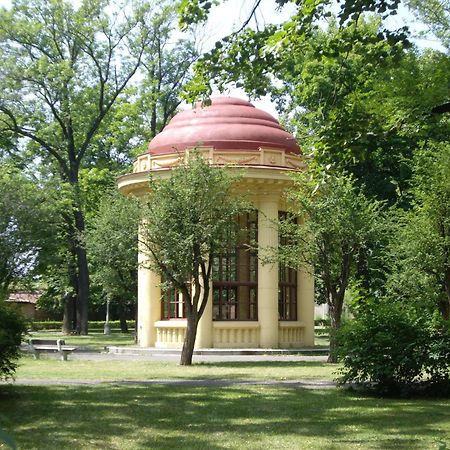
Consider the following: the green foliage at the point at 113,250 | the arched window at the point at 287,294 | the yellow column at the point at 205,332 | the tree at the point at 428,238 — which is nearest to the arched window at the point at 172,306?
the yellow column at the point at 205,332

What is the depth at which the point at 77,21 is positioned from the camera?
4338cm

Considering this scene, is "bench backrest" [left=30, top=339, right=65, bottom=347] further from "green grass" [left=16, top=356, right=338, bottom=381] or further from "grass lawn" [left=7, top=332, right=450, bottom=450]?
"grass lawn" [left=7, top=332, right=450, bottom=450]

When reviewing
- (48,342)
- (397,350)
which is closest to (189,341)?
(48,342)

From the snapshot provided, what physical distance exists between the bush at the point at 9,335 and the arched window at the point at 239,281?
15.4 m

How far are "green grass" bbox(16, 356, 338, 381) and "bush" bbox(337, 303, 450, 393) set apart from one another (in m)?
3.29

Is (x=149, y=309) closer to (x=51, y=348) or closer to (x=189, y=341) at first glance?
(x=51, y=348)

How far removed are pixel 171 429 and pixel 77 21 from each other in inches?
1449

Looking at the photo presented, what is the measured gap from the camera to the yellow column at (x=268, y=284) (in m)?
28.8

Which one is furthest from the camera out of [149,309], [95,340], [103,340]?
[103,340]

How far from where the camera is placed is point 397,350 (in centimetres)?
1357

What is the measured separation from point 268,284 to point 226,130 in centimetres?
596

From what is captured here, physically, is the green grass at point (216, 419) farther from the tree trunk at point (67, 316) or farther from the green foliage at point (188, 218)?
the tree trunk at point (67, 316)

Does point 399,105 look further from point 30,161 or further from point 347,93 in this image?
point 30,161

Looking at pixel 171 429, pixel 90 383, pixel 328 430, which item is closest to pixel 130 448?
pixel 171 429
